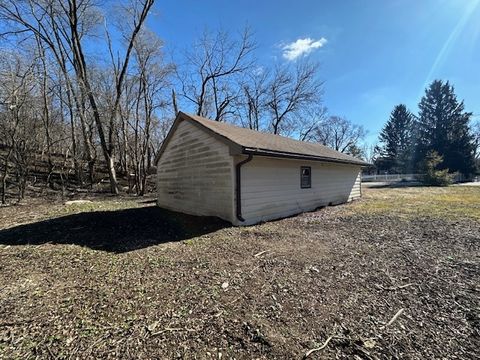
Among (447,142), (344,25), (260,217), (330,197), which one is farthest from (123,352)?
(447,142)

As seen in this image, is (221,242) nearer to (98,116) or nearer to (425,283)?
(425,283)

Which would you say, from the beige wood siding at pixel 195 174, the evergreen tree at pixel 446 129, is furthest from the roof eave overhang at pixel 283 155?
the evergreen tree at pixel 446 129

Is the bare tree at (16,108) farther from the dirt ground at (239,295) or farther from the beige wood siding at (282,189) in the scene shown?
the beige wood siding at (282,189)

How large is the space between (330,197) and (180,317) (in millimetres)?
10214

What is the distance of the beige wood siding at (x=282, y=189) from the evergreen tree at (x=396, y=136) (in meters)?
38.4

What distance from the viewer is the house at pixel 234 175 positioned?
7.12 metres

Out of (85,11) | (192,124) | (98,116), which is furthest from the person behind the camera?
(85,11)

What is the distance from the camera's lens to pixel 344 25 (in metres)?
11.9

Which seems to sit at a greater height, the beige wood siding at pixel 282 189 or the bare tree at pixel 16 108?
the bare tree at pixel 16 108

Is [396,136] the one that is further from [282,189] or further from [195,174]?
[195,174]

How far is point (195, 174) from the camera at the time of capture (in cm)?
877

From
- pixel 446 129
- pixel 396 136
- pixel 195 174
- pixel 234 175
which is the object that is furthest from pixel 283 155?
pixel 396 136

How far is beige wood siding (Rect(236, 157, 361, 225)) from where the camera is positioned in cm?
736

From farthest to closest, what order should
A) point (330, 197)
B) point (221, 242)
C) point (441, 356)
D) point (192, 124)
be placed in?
point (330, 197) → point (192, 124) → point (221, 242) → point (441, 356)
